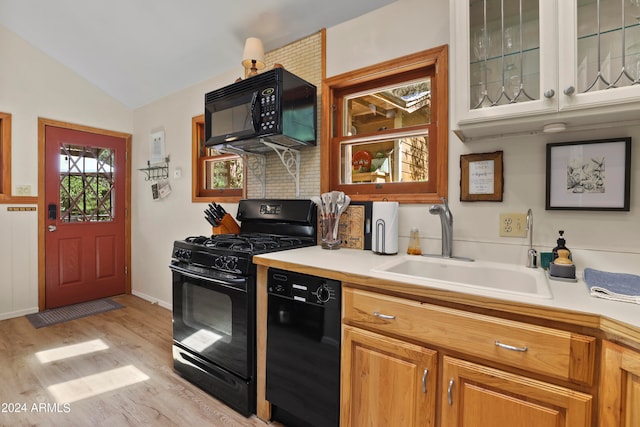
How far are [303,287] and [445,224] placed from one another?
795mm

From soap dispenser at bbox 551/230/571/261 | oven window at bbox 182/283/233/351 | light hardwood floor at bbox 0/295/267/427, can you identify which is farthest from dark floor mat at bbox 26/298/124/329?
soap dispenser at bbox 551/230/571/261

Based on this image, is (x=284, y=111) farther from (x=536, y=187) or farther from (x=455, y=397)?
(x=455, y=397)

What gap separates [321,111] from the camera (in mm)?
2227

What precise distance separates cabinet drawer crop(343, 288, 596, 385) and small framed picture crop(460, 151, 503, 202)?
759mm

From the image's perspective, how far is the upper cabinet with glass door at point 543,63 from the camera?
1070 mm

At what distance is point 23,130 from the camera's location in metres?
3.09

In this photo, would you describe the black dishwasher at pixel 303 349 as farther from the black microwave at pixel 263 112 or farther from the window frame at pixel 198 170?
the window frame at pixel 198 170

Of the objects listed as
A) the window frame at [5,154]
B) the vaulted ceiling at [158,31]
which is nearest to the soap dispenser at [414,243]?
the vaulted ceiling at [158,31]

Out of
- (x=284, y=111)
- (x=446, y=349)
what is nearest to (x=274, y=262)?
(x=446, y=349)

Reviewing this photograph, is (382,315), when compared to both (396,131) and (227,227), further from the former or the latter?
(227,227)

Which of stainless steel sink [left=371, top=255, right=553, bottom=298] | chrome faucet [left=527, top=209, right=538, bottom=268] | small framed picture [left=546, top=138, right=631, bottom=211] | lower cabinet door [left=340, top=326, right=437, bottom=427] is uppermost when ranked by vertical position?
small framed picture [left=546, top=138, right=631, bottom=211]

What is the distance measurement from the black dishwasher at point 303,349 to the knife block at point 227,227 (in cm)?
107

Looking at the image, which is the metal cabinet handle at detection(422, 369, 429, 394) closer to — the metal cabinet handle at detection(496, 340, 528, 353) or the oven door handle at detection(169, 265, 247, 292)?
the metal cabinet handle at detection(496, 340, 528, 353)

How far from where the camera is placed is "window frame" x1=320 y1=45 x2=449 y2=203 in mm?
1707
